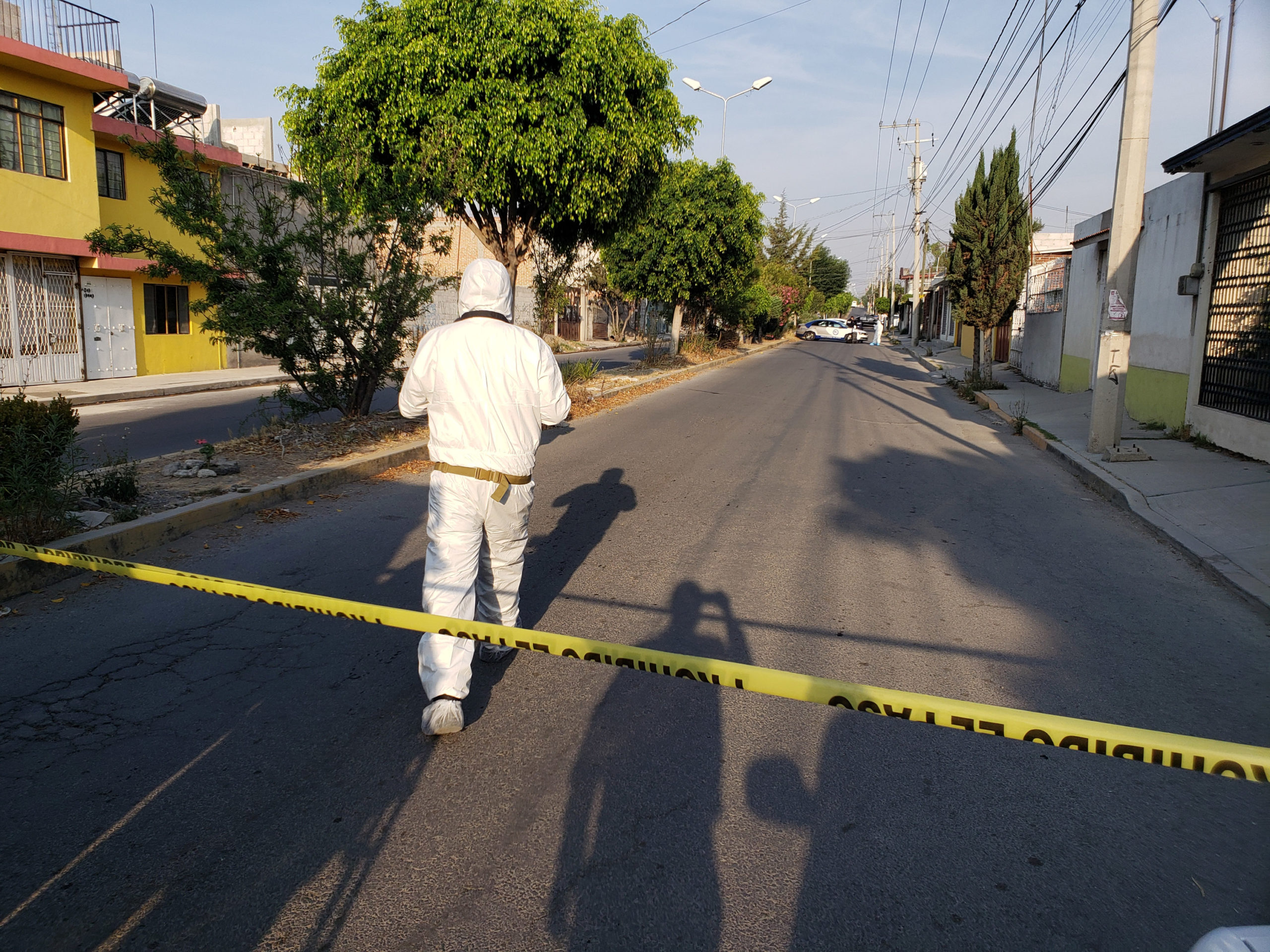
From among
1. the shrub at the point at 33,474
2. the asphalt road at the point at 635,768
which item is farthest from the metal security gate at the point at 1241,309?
the shrub at the point at 33,474

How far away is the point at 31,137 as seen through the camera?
18.1 metres

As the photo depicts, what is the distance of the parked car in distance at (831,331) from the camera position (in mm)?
57625

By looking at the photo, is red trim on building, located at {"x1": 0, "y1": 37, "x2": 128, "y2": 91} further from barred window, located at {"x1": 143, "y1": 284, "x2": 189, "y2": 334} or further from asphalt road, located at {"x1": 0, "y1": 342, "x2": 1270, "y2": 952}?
asphalt road, located at {"x1": 0, "y1": 342, "x2": 1270, "y2": 952}

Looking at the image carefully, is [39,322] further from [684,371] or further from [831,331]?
[831,331]

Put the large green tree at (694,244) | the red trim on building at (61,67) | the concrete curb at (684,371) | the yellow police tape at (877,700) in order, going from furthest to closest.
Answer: the large green tree at (694,244) → the concrete curb at (684,371) → the red trim on building at (61,67) → the yellow police tape at (877,700)

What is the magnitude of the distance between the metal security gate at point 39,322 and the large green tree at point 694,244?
13156 millimetres

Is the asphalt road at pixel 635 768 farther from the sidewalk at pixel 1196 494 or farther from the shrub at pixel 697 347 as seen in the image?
the shrub at pixel 697 347

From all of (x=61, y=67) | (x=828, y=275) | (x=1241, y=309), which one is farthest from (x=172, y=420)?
(x=828, y=275)

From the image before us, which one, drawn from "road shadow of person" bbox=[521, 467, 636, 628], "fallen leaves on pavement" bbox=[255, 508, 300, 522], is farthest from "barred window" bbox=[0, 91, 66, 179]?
"road shadow of person" bbox=[521, 467, 636, 628]

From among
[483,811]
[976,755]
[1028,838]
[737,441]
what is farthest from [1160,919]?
[737,441]

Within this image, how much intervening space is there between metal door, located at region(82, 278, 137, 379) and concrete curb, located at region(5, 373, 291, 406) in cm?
63

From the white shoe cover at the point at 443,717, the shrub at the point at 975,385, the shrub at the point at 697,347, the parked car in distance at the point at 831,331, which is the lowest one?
the white shoe cover at the point at 443,717

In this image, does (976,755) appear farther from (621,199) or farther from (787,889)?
(621,199)

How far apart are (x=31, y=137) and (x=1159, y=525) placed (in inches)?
847
